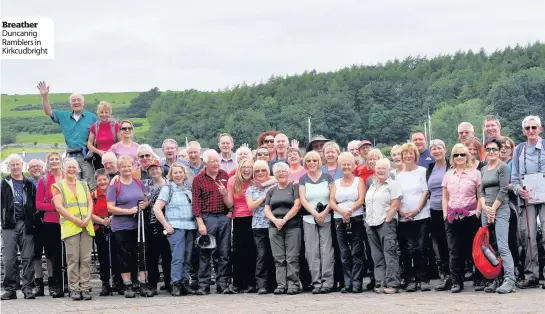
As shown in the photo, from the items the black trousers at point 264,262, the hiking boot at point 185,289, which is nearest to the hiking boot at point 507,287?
the black trousers at point 264,262

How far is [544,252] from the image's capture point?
12.2 metres

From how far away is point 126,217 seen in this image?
41.6 feet

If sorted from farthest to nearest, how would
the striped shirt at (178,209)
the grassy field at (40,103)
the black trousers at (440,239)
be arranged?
1. the grassy field at (40,103)
2. the striped shirt at (178,209)
3. the black trousers at (440,239)

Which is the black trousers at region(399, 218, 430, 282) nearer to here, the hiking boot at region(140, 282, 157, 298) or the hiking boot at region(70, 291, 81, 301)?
the hiking boot at region(140, 282, 157, 298)

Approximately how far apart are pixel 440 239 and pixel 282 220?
2.17m

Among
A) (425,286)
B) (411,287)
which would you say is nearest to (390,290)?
(411,287)

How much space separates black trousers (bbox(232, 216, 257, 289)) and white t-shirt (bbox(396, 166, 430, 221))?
7.22 feet

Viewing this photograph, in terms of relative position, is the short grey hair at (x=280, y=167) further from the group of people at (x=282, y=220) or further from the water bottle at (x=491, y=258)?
the water bottle at (x=491, y=258)

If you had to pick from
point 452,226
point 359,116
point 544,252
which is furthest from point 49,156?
point 359,116

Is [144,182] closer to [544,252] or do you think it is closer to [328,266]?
[328,266]

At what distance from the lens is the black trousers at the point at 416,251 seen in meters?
12.1

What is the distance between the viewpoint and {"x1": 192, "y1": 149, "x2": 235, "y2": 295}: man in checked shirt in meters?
12.8

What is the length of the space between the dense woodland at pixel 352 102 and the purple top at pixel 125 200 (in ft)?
366

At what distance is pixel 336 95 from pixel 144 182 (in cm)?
13357
